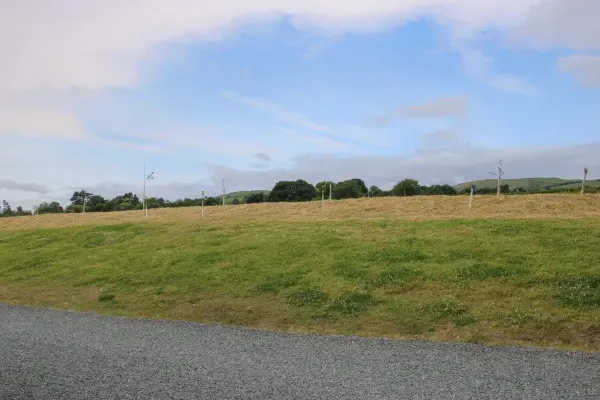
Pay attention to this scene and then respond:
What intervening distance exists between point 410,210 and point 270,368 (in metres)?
35.7

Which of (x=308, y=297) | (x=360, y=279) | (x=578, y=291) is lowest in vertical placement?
(x=308, y=297)

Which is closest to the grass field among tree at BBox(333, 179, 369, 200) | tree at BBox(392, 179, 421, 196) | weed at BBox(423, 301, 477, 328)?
weed at BBox(423, 301, 477, 328)

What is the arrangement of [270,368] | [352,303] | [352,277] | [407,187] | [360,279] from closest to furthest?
[270,368], [352,303], [360,279], [352,277], [407,187]

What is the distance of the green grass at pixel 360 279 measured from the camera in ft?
52.0

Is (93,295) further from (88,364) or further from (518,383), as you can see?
(518,383)

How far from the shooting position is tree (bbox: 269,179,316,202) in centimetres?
10950

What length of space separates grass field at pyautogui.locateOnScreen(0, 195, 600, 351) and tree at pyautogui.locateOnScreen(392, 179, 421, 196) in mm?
55575

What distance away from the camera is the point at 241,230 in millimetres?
35469

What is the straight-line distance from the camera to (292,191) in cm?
11081

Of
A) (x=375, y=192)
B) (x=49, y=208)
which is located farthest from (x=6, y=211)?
(x=375, y=192)

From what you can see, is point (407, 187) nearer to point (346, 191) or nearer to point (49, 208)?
point (346, 191)

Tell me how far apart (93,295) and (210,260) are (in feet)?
20.4

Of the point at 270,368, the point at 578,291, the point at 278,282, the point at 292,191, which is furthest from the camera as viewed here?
the point at 292,191

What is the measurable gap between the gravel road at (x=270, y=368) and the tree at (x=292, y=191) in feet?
309
